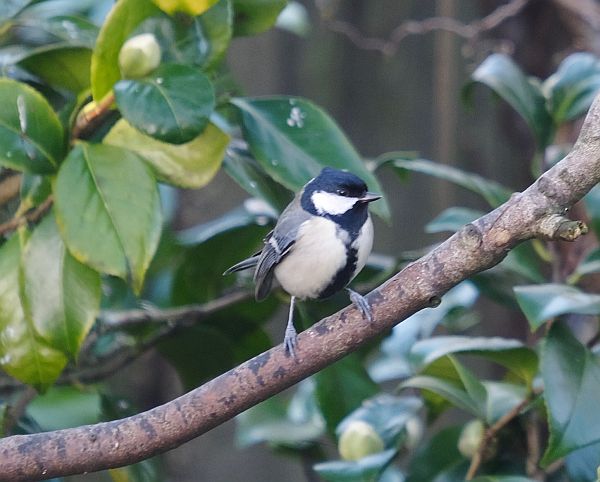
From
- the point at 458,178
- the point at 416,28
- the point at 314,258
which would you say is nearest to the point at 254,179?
the point at 314,258

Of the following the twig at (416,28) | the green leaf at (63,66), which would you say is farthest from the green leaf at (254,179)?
the twig at (416,28)

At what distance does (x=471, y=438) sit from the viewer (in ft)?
3.81

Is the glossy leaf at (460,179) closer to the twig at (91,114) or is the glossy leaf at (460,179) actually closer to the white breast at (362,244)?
the white breast at (362,244)

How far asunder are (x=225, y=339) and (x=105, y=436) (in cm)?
57

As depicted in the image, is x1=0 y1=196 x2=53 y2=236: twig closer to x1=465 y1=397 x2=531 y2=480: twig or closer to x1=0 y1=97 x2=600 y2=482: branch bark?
x1=0 y1=97 x2=600 y2=482: branch bark

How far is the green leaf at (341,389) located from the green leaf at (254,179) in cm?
25

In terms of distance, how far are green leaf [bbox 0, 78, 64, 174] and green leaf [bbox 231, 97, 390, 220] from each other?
25 cm

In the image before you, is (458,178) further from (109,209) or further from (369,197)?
(109,209)

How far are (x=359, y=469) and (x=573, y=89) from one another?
648mm

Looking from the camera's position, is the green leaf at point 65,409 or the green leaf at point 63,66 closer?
the green leaf at point 63,66

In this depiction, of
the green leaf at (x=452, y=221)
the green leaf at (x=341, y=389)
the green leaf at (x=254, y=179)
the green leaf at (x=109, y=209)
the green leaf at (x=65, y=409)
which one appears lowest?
the green leaf at (x=65, y=409)

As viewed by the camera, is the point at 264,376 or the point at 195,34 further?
the point at 195,34

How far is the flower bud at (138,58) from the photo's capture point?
1.05 m

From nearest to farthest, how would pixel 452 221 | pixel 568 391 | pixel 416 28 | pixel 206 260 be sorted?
pixel 568 391
pixel 452 221
pixel 206 260
pixel 416 28
